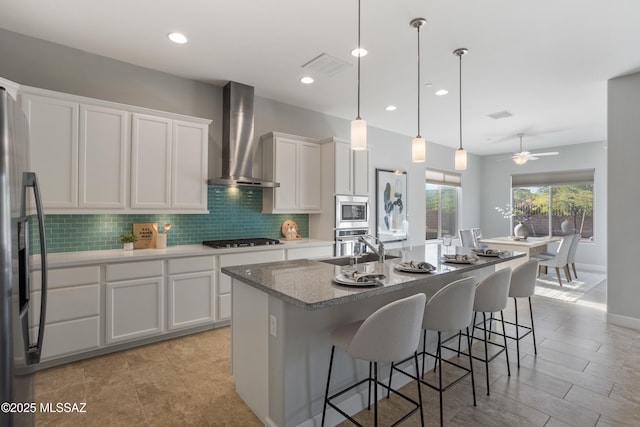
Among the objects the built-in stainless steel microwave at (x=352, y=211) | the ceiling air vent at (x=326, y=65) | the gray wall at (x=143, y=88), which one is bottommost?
the built-in stainless steel microwave at (x=352, y=211)

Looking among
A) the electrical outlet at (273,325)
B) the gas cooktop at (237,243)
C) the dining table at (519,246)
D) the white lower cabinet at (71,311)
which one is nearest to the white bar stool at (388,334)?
the electrical outlet at (273,325)

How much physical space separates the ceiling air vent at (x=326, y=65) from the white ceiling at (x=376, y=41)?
→ 0.08m

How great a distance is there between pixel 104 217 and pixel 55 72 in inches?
56.3

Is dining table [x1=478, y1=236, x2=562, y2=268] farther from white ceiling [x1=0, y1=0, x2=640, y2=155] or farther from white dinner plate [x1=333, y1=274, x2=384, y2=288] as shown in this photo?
white dinner plate [x1=333, y1=274, x2=384, y2=288]

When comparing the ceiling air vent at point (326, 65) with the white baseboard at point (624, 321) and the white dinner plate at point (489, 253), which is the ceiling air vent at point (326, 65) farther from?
the white baseboard at point (624, 321)

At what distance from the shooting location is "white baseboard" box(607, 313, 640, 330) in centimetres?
362

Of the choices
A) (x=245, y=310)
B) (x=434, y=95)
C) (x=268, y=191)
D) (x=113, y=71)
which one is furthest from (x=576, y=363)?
(x=113, y=71)

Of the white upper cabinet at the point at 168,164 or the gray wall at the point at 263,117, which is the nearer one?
the gray wall at the point at 263,117

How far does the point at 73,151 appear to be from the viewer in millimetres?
2904

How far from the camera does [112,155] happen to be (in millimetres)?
3105

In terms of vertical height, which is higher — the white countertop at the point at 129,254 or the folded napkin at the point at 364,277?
the folded napkin at the point at 364,277

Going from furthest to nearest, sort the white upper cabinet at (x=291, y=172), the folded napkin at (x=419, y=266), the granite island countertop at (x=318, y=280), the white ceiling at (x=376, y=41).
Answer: the white upper cabinet at (x=291, y=172)
the white ceiling at (x=376, y=41)
the folded napkin at (x=419, y=266)
the granite island countertop at (x=318, y=280)

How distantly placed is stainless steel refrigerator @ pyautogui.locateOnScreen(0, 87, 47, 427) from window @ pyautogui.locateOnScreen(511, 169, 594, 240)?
920 centimetres

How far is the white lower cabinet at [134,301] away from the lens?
9.61ft
